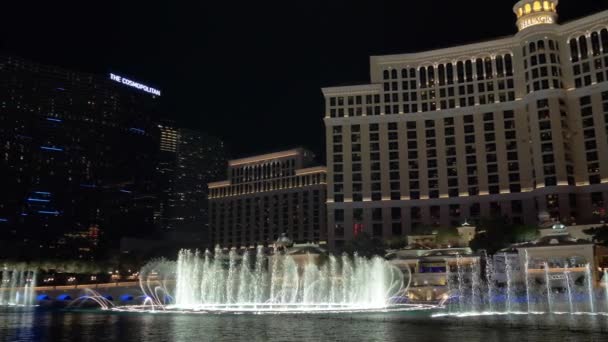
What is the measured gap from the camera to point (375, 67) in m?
121

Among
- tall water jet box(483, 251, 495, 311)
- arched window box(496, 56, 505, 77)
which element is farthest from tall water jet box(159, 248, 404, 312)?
arched window box(496, 56, 505, 77)

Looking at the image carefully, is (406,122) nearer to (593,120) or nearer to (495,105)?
(495,105)

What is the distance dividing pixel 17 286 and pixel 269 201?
77065mm

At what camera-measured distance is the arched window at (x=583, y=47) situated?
103188 mm

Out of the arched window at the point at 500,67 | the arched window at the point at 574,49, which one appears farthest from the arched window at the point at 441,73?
the arched window at the point at 574,49

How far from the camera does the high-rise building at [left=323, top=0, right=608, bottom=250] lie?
328 feet

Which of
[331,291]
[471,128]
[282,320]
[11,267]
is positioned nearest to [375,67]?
[471,128]

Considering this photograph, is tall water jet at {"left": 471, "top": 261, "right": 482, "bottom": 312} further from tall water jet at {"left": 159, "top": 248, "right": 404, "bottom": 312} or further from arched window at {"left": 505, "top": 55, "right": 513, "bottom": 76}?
arched window at {"left": 505, "top": 55, "right": 513, "bottom": 76}

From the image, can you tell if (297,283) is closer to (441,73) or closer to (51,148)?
(441,73)

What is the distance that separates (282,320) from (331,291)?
118ft

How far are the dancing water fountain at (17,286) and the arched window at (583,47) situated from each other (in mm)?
97702

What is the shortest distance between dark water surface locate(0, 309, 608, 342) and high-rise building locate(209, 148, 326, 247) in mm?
109592

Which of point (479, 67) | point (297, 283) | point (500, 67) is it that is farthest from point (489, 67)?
point (297, 283)

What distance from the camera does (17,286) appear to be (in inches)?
3629
